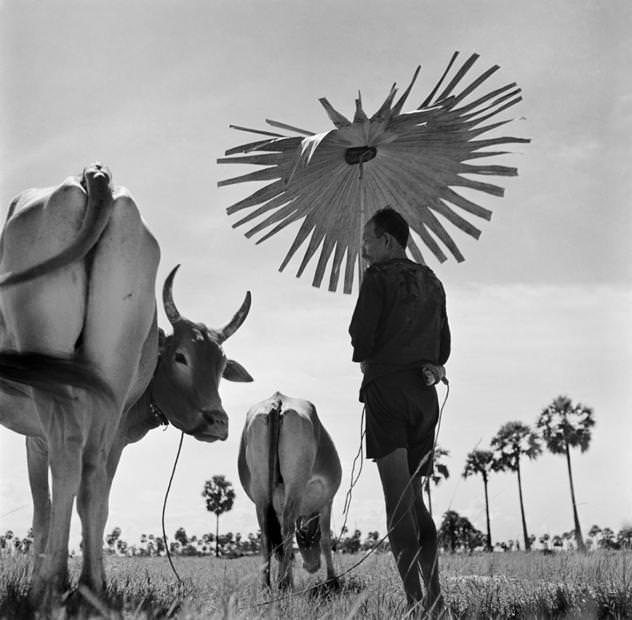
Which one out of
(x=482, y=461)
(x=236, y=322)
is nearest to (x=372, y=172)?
(x=236, y=322)

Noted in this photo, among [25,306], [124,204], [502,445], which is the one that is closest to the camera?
[25,306]

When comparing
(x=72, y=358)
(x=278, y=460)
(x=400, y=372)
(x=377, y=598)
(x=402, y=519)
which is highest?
(x=72, y=358)

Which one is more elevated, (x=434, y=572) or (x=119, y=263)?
(x=119, y=263)

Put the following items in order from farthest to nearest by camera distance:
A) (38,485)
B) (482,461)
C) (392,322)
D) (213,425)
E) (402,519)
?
1. (482,461)
2. (213,425)
3. (38,485)
4. (392,322)
5. (402,519)

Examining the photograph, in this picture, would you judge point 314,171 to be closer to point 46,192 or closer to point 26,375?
point 46,192

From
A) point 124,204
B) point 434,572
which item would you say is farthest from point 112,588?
point 124,204

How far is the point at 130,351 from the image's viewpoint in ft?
14.8

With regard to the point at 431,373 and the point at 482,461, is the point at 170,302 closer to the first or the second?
the point at 431,373

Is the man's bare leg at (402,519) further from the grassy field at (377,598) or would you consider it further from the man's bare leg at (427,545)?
the grassy field at (377,598)

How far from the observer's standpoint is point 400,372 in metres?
4.48

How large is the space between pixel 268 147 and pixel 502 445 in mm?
56521

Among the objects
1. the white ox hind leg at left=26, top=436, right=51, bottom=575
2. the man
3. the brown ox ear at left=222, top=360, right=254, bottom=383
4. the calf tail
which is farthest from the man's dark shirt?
the calf tail

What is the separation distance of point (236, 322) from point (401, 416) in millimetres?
2542

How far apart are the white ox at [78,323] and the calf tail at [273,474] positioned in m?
3.87
